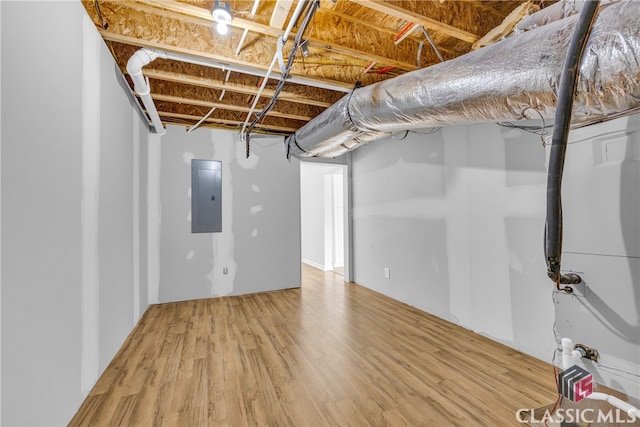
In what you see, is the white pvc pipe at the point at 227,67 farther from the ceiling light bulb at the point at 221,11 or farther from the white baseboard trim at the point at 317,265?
the white baseboard trim at the point at 317,265

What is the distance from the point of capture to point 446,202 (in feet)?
9.34

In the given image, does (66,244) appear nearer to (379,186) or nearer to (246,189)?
(246,189)

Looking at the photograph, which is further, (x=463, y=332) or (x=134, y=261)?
(x=134, y=261)

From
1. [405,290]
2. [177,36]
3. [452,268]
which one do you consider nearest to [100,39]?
[177,36]

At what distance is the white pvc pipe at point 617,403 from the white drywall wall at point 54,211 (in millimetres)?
2359

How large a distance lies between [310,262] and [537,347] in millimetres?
4630

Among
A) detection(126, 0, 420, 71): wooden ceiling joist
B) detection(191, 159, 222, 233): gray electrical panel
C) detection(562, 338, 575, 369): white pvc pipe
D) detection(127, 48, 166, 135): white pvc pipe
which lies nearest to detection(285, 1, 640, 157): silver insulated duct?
detection(126, 0, 420, 71): wooden ceiling joist

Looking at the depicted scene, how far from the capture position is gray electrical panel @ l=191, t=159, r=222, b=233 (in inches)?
148

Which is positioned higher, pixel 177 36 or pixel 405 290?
pixel 177 36

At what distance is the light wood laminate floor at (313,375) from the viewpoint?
4.99ft

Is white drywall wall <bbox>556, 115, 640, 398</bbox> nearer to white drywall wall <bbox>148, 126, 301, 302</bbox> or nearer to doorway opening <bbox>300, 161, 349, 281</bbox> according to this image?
white drywall wall <bbox>148, 126, 301, 302</bbox>

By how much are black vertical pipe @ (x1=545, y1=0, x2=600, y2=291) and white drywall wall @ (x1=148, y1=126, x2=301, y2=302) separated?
139 inches

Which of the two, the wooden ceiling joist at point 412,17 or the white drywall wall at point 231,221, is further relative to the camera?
the white drywall wall at point 231,221

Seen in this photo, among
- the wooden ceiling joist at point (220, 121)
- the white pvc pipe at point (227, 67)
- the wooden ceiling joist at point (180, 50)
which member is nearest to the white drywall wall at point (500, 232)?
the wooden ceiling joist at point (220, 121)
